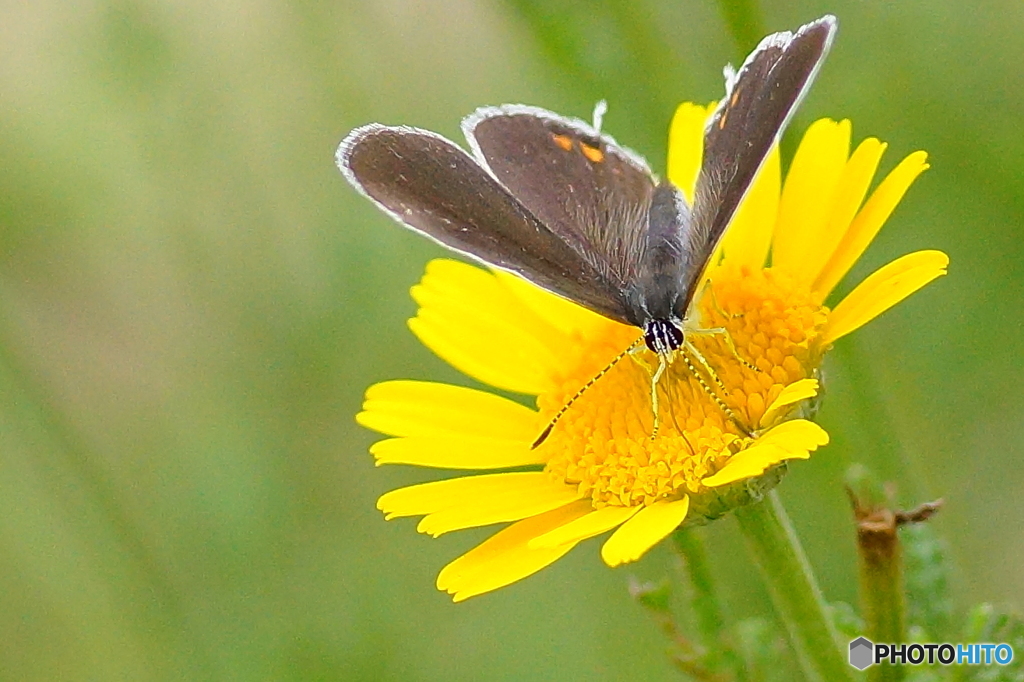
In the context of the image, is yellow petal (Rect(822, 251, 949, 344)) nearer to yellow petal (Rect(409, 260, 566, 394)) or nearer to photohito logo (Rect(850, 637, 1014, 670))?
photohito logo (Rect(850, 637, 1014, 670))

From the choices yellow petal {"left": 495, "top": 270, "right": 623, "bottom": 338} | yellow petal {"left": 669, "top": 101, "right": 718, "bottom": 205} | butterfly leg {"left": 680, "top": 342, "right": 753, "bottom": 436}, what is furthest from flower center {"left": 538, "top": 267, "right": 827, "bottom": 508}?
yellow petal {"left": 669, "top": 101, "right": 718, "bottom": 205}

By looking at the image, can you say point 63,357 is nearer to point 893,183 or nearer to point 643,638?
point 643,638

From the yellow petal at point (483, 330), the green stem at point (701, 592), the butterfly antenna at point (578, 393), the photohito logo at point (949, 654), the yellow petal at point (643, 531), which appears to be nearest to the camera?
the yellow petal at point (643, 531)

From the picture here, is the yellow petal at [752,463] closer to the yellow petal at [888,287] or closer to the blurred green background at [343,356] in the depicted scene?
the yellow petal at [888,287]

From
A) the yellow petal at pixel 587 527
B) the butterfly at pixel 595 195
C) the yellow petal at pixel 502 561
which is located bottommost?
the yellow petal at pixel 502 561

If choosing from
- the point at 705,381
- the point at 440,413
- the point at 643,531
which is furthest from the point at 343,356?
the point at 643,531

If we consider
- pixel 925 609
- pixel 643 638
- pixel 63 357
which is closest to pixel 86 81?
pixel 63 357

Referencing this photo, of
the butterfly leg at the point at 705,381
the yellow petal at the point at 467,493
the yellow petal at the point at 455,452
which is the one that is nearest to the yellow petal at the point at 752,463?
the butterfly leg at the point at 705,381
